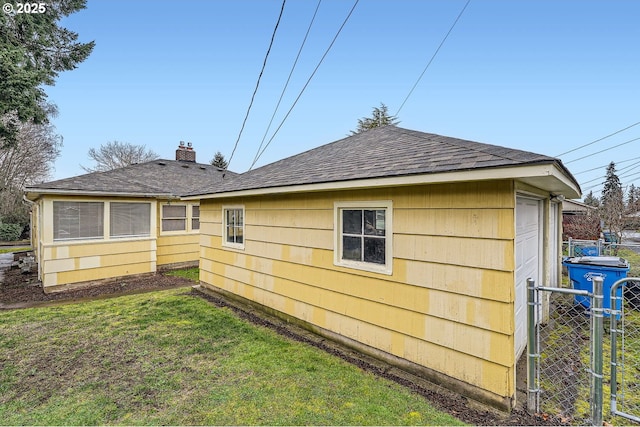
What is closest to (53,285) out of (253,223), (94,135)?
(253,223)

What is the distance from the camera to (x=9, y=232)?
20641 mm

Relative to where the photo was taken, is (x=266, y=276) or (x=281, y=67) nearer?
(x=266, y=276)

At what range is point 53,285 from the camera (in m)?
7.38

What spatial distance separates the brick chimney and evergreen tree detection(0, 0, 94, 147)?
5865mm

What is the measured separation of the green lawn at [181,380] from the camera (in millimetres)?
2707

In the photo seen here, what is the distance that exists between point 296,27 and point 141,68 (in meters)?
8.03

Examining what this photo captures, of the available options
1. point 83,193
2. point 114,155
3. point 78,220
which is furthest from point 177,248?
point 114,155

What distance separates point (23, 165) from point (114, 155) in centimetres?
800

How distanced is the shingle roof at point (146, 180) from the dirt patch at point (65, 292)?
100 inches

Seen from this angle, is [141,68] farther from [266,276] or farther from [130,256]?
[266,276]

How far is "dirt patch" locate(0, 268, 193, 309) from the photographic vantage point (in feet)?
22.2

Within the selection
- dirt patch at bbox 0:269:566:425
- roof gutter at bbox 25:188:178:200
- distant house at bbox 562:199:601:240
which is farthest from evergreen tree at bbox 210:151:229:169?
distant house at bbox 562:199:601:240

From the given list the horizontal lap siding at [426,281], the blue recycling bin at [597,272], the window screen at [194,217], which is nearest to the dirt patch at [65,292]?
the window screen at [194,217]

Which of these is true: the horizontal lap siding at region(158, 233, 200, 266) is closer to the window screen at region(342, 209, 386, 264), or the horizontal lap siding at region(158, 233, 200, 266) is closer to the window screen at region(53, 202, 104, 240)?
the window screen at region(53, 202, 104, 240)
